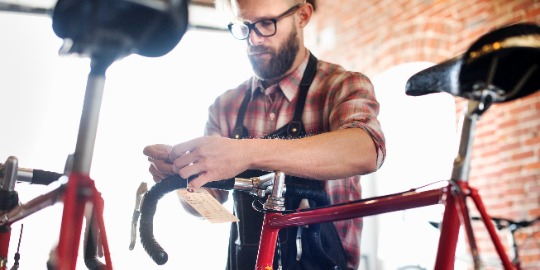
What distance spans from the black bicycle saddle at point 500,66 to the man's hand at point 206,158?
1.28 feet

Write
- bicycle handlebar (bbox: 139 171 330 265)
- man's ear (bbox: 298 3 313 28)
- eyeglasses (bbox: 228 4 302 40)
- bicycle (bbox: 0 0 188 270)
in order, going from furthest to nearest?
man's ear (bbox: 298 3 313 28)
eyeglasses (bbox: 228 4 302 40)
bicycle handlebar (bbox: 139 171 330 265)
bicycle (bbox: 0 0 188 270)

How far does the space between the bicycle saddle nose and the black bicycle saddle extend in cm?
44

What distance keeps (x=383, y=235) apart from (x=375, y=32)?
1.64 meters

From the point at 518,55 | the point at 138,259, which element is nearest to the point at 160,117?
the point at 138,259

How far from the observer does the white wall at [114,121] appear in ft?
14.6

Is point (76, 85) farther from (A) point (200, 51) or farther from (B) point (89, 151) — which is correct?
(B) point (89, 151)

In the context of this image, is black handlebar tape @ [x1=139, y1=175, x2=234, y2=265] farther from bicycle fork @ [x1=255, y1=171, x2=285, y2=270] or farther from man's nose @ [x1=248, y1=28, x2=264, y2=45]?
man's nose @ [x1=248, y1=28, x2=264, y2=45]

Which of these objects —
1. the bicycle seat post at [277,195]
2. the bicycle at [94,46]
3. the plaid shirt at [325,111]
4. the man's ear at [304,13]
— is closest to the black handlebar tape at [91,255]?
the bicycle at [94,46]

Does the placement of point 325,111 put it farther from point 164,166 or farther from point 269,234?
point 164,166

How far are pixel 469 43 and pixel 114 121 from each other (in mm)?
2789

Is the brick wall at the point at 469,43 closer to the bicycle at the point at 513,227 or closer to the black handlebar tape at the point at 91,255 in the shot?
the bicycle at the point at 513,227

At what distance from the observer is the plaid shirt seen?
4.49ft

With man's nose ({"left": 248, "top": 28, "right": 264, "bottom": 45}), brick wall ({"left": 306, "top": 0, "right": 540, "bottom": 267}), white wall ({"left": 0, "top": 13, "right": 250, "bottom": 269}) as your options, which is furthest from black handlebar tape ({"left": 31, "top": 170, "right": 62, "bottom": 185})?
white wall ({"left": 0, "top": 13, "right": 250, "bottom": 269})

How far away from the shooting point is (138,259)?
4.61 m
